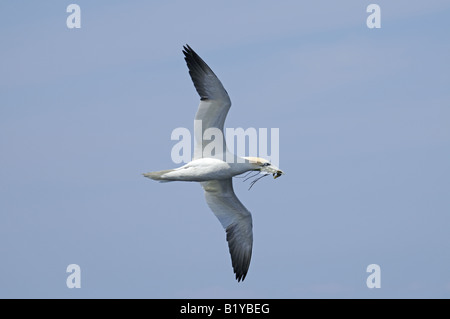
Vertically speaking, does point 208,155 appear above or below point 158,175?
above

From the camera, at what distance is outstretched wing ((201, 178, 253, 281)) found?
94.3ft

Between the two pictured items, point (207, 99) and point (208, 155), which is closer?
point (207, 99)

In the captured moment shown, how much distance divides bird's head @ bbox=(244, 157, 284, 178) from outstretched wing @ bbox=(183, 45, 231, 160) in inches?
38.9

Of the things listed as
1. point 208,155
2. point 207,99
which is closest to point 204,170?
point 208,155

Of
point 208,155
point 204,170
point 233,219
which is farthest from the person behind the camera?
point 233,219

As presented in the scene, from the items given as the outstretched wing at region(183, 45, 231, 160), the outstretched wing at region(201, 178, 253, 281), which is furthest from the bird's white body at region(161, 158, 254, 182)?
the outstretched wing at region(201, 178, 253, 281)

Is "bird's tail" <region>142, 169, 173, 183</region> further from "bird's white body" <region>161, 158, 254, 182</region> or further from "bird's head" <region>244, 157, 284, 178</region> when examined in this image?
"bird's head" <region>244, 157, 284, 178</region>

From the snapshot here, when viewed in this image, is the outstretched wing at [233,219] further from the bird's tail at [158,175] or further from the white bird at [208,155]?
the bird's tail at [158,175]

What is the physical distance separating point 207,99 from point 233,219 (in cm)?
427

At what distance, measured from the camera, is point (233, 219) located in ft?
95.2

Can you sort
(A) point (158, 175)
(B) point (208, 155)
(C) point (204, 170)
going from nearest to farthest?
(A) point (158, 175), (C) point (204, 170), (B) point (208, 155)

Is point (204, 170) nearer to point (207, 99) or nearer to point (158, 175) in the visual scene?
point (158, 175)

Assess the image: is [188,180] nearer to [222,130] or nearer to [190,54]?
[222,130]

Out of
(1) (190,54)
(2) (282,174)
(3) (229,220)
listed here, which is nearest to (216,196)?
(3) (229,220)
